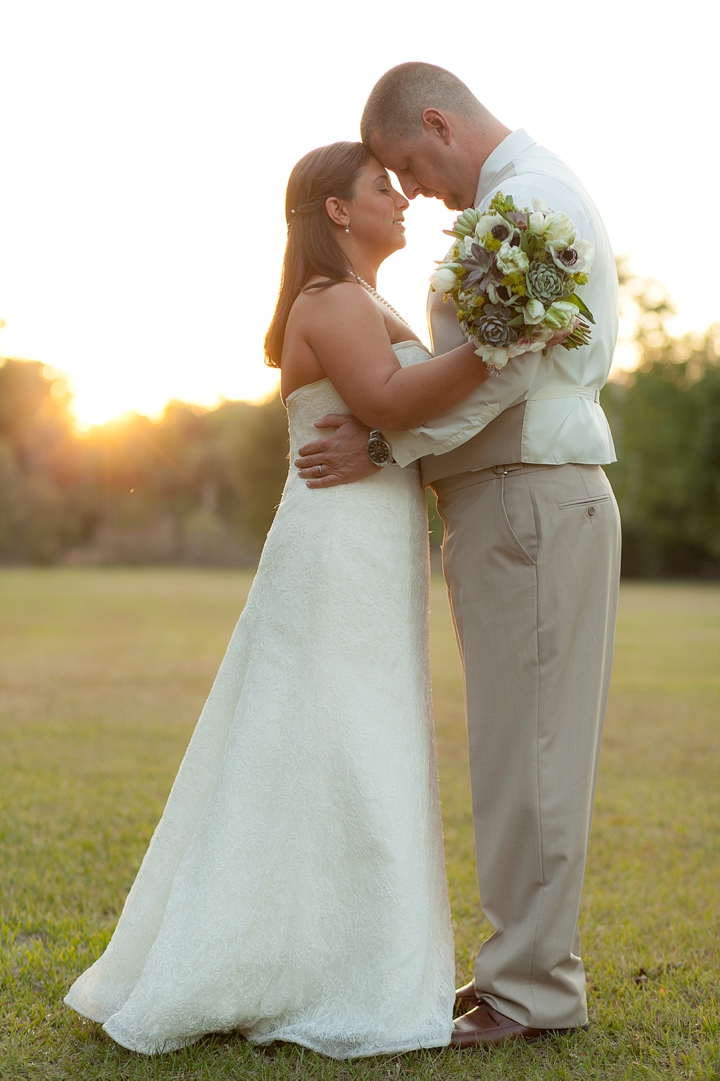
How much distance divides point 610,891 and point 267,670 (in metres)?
2.70

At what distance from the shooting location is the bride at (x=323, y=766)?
2930 mm

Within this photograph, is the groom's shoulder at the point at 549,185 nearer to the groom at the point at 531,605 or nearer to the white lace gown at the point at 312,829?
the groom at the point at 531,605

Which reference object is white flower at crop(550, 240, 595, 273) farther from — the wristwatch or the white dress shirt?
the wristwatch

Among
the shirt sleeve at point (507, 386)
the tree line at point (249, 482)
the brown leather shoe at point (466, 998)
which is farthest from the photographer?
the tree line at point (249, 482)

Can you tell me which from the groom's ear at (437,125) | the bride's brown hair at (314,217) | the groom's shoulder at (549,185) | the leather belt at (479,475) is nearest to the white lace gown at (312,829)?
the leather belt at (479,475)

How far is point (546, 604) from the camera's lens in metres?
2.98

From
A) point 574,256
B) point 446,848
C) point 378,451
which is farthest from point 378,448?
point 446,848

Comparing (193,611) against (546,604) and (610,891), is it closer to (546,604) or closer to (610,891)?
(610,891)

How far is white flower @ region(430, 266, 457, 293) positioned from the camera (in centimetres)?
264

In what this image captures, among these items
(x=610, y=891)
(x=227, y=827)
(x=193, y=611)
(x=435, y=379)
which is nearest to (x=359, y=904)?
(x=227, y=827)

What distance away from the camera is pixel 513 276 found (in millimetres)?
2525

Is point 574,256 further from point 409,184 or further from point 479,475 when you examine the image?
point 409,184

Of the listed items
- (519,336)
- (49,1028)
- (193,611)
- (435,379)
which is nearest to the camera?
(519,336)

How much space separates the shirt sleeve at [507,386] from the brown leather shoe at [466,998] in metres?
1.80
